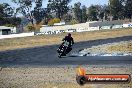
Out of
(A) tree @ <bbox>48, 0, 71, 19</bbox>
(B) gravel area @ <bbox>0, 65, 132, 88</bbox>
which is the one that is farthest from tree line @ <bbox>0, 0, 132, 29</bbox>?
(B) gravel area @ <bbox>0, 65, 132, 88</bbox>

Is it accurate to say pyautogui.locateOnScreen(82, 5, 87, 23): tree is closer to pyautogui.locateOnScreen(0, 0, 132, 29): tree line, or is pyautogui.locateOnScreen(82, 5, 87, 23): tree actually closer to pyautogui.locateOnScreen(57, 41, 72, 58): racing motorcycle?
pyautogui.locateOnScreen(0, 0, 132, 29): tree line

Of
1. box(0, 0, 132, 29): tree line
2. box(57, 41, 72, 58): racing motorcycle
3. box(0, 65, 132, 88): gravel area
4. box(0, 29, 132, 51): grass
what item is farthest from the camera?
box(0, 0, 132, 29): tree line

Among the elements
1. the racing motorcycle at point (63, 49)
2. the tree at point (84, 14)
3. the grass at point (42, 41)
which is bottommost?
the grass at point (42, 41)

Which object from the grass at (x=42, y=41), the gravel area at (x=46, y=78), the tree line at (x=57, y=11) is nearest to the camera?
the gravel area at (x=46, y=78)

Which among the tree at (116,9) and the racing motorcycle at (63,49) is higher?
the tree at (116,9)

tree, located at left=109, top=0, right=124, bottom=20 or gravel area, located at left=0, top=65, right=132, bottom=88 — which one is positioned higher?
tree, located at left=109, top=0, right=124, bottom=20

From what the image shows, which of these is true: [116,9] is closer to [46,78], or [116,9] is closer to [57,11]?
[57,11]

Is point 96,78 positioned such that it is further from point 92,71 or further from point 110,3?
point 110,3

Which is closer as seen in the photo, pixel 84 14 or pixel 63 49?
pixel 63 49

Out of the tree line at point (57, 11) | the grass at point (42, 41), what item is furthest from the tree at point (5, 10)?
the grass at point (42, 41)

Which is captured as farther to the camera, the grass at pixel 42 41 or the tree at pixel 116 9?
the tree at pixel 116 9

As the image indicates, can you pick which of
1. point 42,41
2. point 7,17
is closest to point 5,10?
point 7,17

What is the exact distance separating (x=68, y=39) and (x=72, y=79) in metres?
8.87

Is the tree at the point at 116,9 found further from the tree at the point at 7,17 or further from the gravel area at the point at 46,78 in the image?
the gravel area at the point at 46,78
